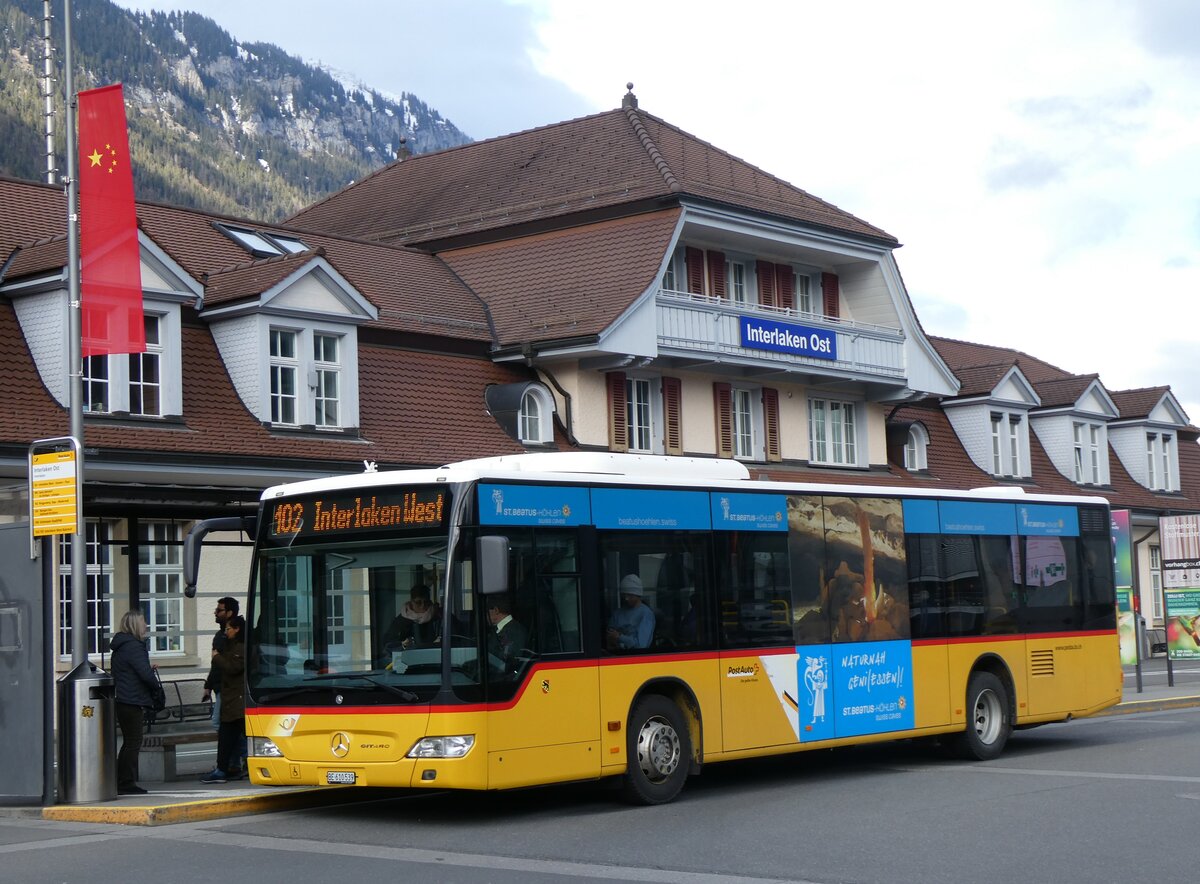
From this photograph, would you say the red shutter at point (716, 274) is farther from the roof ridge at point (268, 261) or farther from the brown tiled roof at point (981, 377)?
the roof ridge at point (268, 261)

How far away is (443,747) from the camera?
1328 centimetres

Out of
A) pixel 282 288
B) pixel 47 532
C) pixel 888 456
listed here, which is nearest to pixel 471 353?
pixel 282 288

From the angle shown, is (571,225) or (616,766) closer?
(616,766)

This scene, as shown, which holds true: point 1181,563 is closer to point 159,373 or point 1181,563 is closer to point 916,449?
point 916,449

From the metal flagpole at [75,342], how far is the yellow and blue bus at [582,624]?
5.68 ft

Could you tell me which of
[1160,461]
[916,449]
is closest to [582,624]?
[916,449]

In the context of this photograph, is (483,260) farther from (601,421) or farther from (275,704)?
(275,704)

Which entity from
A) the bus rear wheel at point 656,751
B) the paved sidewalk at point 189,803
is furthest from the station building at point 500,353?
the bus rear wheel at point 656,751

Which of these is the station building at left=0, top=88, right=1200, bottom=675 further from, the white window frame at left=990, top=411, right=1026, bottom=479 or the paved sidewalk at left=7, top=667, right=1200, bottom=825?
the paved sidewalk at left=7, top=667, right=1200, bottom=825

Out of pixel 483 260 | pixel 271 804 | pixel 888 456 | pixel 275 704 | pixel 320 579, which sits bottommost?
pixel 271 804

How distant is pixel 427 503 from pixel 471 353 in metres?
17.2

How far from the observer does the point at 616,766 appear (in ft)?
47.1

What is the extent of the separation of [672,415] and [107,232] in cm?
1818

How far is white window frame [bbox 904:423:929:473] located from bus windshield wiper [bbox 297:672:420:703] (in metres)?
28.4
